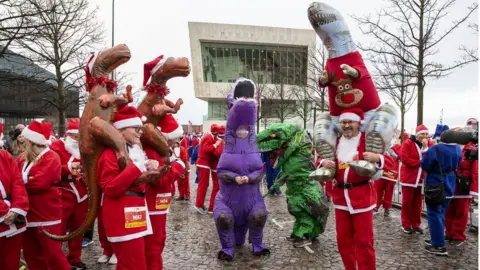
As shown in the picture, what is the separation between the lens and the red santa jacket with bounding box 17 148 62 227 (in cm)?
396

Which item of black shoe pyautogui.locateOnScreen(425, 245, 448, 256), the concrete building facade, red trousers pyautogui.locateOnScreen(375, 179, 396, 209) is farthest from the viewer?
the concrete building facade

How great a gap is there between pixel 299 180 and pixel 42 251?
11.9 feet

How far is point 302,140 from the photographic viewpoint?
6.04m

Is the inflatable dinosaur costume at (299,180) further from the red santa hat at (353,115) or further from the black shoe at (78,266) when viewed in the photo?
the black shoe at (78,266)

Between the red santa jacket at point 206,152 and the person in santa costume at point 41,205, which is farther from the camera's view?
the red santa jacket at point 206,152

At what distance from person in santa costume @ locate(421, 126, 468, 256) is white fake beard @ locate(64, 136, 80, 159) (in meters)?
4.87

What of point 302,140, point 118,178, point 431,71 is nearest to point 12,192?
point 118,178

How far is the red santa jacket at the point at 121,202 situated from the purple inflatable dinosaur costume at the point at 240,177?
6.85ft

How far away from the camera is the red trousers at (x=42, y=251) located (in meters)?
3.88

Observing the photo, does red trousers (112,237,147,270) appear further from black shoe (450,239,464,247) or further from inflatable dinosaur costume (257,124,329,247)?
black shoe (450,239,464,247)

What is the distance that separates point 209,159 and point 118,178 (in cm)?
537

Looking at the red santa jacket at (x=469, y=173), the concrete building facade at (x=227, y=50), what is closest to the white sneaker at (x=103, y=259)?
the red santa jacket at (x=469, y=173)

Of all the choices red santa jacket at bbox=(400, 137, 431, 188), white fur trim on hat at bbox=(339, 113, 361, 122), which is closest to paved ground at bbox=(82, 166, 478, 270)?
red santa jacket at bbox=(400, 137, 431, 188)

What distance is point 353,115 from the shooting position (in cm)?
402
